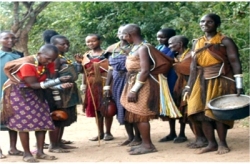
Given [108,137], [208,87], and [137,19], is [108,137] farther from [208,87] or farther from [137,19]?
[137,19]

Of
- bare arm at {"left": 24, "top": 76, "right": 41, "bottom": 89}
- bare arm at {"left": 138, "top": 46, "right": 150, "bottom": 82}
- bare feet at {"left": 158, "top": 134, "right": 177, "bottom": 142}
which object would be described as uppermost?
bare arm at {"left": 138, "top": 46, "right": 150, "bottom": 82}

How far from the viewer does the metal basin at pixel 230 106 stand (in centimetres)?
538

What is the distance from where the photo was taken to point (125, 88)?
6.25 m

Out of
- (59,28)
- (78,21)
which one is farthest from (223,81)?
(59,28)

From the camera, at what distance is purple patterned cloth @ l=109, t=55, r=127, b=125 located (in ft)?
21.2

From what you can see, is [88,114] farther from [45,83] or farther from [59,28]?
[59,28]

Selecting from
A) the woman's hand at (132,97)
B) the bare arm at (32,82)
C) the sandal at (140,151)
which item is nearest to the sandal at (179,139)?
the sandal at (140,151)

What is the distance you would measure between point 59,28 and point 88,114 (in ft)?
30.2

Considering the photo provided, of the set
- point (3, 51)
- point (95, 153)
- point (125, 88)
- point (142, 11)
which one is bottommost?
point (95, 153)

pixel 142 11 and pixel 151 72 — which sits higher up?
pixel 142 11

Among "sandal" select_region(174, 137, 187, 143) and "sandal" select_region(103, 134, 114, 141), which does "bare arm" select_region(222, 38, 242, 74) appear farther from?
"sandal" select_region(103, 134, 114, 141)

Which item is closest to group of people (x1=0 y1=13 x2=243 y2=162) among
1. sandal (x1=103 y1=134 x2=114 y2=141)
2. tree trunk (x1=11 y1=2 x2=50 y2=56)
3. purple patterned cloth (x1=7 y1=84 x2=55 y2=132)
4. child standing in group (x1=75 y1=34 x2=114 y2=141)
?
purple patterned cloth (x1=7 y1=84 x2=55 y2=132)

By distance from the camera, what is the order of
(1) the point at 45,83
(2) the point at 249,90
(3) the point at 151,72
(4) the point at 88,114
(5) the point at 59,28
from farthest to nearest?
(5) the point at 59,28 < (2) the point at 249,90 < (4) the point at 88,114 < (3) the point at 151,72 < (1) the point at 45,83

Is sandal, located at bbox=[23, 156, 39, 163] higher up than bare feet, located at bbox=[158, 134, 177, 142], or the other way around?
sandal, located at bbox=[23, 156, 39, 163]
